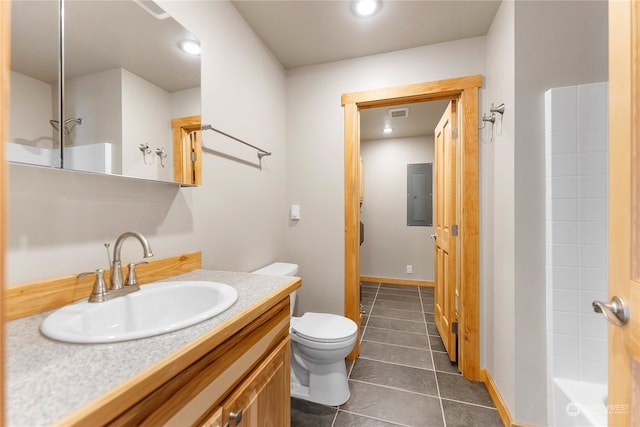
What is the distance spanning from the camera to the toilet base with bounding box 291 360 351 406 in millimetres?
1602

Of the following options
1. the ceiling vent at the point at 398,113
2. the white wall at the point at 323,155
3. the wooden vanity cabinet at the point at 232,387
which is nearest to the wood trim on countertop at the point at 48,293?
the wooden vanity cabinet at the point at 232,387

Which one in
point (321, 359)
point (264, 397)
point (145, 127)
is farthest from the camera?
point (321, 359)

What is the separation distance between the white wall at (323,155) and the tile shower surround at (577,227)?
0.99 metres

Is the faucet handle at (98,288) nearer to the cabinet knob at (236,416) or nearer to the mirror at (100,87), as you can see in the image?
the mirror at (100,87)

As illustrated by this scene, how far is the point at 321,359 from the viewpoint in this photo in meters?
1.57

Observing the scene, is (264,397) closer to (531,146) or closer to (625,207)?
(625,207)

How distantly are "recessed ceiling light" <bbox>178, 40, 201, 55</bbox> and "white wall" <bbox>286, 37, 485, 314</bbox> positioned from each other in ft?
3.47

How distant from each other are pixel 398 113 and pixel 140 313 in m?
3.15

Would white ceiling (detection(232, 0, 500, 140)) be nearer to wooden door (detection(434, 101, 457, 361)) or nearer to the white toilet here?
wooden door (detection(434, 101, 457, 361))

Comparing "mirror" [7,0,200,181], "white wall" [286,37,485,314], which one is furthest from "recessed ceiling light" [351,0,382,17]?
"mirror" [7,0,200,181]

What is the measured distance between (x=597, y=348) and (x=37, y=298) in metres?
2.24

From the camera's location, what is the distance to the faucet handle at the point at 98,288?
81 cm

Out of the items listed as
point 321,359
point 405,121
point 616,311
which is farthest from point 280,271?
point 405,121

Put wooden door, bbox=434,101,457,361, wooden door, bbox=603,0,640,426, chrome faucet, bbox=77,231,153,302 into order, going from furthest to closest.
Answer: wooden door, bbox=434,101,457,361 → chrome faucet, bbox=77,231,153,302 → wooden door, bbox=603,0,640,426
